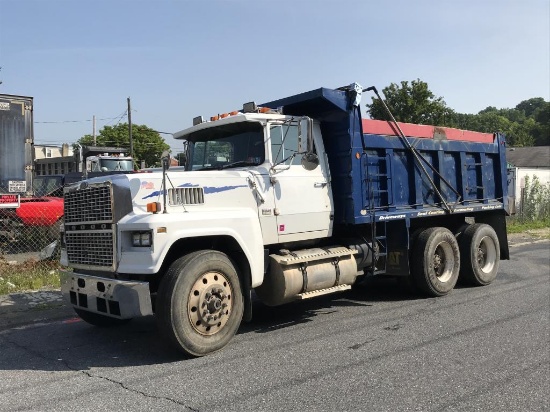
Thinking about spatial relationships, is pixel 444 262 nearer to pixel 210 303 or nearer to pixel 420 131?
pixel 420 131

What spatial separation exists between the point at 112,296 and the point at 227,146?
8.30 feet

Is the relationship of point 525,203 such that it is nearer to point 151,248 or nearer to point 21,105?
point 21,105

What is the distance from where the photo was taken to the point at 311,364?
505cm

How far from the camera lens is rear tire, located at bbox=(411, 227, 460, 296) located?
26.7 feet

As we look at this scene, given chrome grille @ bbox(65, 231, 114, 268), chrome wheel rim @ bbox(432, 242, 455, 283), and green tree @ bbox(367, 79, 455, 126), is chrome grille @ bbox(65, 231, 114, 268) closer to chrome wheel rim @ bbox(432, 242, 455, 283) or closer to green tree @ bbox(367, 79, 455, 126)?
chrome wheel rim @ bbox(432, 242, 455, 283)

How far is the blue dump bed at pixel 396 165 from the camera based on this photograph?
718 centimetres

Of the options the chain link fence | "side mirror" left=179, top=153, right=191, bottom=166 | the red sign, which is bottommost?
the chain link fence

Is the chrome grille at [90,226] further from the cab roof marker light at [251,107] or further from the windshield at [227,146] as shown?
the cab roof marker light at [251,107]

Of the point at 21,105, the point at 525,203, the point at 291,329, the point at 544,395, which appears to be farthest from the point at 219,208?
the point at 525,203

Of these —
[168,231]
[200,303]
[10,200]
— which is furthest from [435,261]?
[10,200]

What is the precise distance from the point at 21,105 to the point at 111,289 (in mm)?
8080

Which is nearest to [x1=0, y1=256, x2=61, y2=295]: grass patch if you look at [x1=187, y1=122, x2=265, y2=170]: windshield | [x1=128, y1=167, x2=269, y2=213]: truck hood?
[x1=187, y1=122, x2=265, y2=170]: windshield

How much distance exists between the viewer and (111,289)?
17.0 ft

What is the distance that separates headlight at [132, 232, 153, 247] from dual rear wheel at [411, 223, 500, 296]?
463 cm
